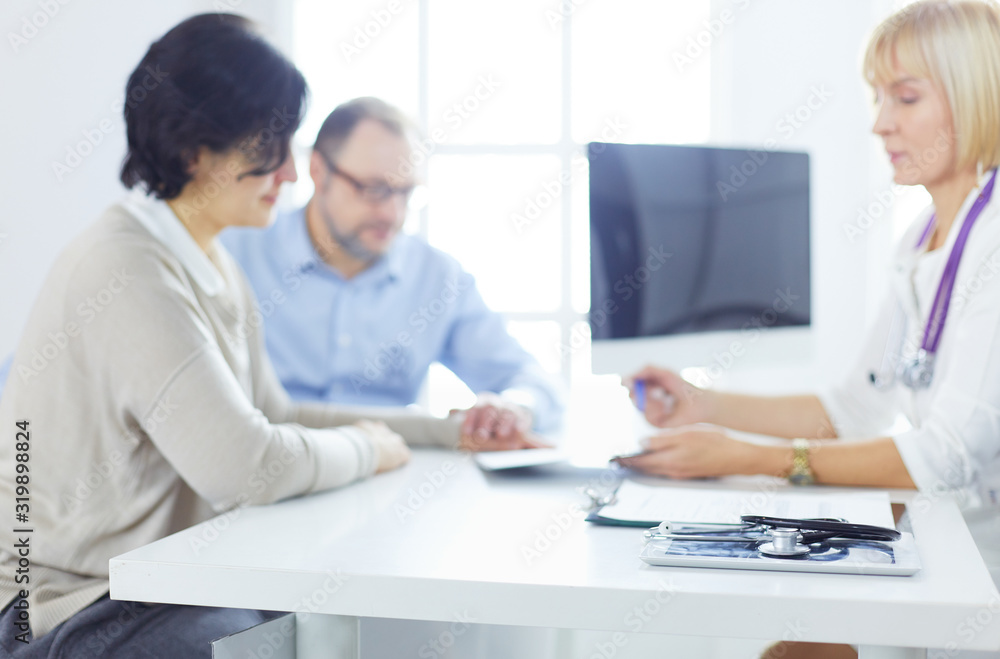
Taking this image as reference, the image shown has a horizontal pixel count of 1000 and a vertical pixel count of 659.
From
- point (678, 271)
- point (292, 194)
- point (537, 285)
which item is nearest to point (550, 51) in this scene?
point (537, 285)

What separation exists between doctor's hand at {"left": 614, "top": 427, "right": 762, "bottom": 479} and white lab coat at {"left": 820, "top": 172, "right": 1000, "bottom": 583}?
209 mm

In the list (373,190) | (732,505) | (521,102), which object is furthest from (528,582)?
(521,102)

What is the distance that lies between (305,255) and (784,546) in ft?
5.38

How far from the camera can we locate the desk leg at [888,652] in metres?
0.74

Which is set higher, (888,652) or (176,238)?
(176,238)

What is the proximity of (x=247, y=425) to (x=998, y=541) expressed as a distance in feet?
3.34

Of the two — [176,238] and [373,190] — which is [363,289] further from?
[176,238]

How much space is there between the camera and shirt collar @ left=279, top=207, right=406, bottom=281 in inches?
87.3

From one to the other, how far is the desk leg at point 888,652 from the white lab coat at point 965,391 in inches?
17.6

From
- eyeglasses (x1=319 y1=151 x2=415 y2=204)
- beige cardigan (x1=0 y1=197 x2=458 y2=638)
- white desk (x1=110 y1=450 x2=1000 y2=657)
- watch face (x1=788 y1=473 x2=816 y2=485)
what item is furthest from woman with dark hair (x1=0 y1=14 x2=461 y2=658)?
eyeglasses (x1=319 y1=151 x2=415 y2=204)

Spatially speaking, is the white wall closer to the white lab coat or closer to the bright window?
the bright window

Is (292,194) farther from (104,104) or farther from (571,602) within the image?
(571,602)

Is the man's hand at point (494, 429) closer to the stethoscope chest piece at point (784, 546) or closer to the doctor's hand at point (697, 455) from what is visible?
the doctor's hand at point (697, 455)

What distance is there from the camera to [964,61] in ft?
4.39
